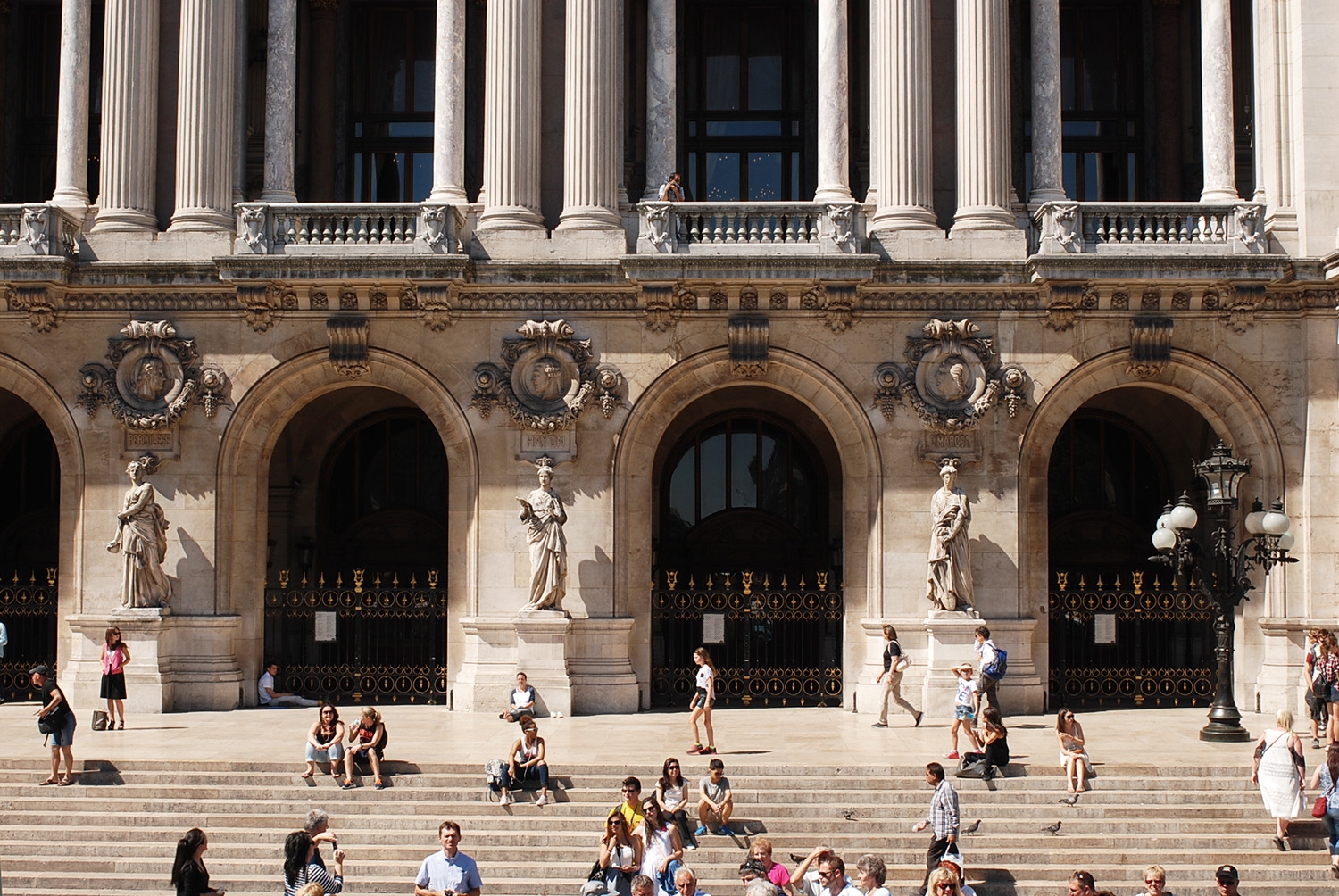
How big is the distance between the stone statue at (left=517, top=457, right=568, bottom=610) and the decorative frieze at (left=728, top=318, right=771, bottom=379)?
3.87m

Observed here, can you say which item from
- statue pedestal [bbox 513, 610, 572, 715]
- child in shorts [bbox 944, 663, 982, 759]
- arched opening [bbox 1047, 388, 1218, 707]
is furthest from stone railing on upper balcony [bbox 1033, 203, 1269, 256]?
statue pedestal [bbox 513, 610, 572, 715]

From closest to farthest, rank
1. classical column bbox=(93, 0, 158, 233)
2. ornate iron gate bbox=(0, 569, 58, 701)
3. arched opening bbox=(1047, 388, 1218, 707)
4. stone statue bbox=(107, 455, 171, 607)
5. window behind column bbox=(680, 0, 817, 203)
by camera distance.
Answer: stone statue bbox=(107, 455, 171, 607)
classical column bbox=(93, 0, 158, 233)
arched opening bbox=(1047, 388, 1218, 707)
ornate iron gate bbox=(0, 569, 58, 701)
window behind column bbox=(680, 0, 817, 203)

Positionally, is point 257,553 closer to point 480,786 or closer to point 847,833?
point 480,786

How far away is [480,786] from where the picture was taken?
19016 mm

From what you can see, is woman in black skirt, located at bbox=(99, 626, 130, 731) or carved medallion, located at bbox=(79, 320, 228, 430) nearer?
woman in black skirt, located at bbox=(99, 626, 130, 731)

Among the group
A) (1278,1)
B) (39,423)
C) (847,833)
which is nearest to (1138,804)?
(847,833)

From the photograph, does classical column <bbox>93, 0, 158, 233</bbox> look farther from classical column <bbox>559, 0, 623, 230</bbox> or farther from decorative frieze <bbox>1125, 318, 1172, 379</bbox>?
decorative frieze <bbox>1125, 318, 1172, 379</bbox>

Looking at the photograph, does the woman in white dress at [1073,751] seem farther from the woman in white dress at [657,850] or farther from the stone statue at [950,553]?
the stone statue at [950,553]

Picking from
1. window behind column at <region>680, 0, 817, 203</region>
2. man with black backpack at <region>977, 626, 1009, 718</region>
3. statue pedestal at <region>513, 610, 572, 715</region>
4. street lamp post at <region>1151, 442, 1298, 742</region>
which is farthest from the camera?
window behind column at <region>680, 0, 817, 203</region>

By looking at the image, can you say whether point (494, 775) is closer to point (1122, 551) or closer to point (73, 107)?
point (73, 107)

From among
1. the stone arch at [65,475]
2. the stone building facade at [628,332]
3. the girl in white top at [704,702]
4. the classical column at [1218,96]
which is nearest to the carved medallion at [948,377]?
the stone building facade at [628,332]

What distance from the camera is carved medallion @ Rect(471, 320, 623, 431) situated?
2583 cm

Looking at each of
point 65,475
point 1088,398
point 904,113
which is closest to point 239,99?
point 65,475

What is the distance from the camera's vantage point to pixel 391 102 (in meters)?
30.2
